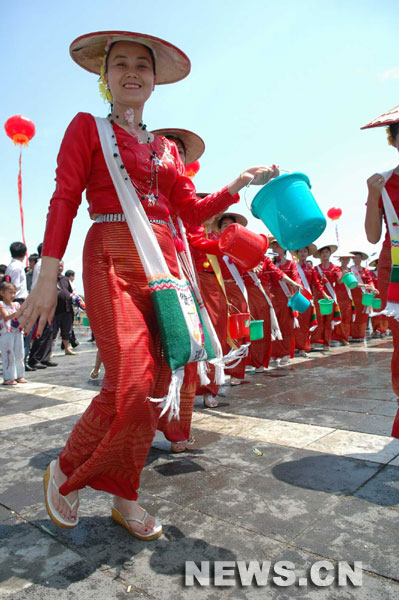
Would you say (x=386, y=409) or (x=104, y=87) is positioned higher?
(x=104, y=87)

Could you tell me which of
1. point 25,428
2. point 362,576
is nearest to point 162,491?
point 362,576

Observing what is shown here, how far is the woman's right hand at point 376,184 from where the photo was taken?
8.48ft

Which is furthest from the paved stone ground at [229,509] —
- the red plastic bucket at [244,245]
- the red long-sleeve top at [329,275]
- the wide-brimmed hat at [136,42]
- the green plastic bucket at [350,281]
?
the red long-sleeve top at [329,275]

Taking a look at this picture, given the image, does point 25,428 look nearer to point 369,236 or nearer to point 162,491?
point 162,491

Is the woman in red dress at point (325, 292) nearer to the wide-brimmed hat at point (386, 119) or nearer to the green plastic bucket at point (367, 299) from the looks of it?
the green plastic bucket at point (367, 299)

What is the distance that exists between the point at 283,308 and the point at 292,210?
563 cm

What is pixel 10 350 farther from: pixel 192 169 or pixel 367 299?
pixel 367 299

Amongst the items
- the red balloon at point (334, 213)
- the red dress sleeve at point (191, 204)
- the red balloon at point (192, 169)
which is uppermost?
the red balloon at point (334, 213)

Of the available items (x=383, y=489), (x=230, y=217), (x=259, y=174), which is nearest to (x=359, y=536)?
(x=383, y=489)

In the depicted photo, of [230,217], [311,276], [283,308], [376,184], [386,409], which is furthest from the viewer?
[311,276]

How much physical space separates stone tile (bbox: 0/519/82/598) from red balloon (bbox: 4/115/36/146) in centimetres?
994

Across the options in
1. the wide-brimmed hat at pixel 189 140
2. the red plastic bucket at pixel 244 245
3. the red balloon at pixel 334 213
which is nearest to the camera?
the red plastic bucket at pixel 244 245

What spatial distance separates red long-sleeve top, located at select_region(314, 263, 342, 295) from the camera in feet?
33.5

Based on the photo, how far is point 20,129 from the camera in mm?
10227
